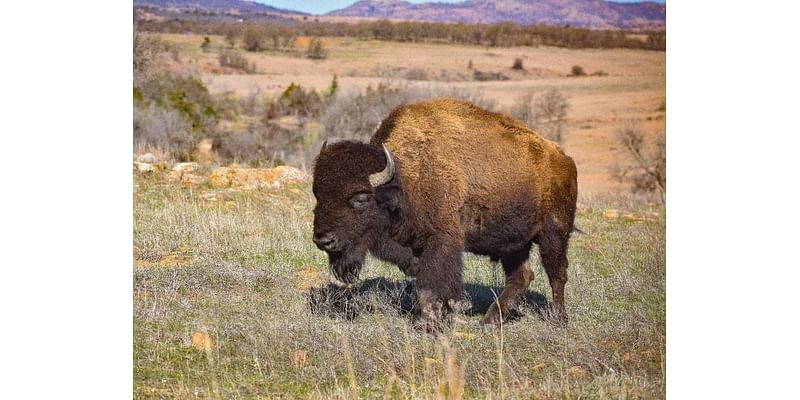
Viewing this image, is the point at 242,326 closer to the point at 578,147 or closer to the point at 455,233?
the point at 455,233

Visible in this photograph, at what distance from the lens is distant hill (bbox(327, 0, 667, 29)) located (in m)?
5.98

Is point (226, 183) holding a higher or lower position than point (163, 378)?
higher

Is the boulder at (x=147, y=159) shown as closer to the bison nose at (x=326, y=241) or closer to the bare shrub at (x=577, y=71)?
the bison nose at (x=326, y=241)

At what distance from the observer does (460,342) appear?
5.11 metres

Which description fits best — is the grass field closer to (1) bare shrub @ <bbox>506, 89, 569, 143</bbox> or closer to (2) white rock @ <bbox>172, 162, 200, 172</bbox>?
(2) white rock @ <bbox>172, 162, 200, 172</bbox>

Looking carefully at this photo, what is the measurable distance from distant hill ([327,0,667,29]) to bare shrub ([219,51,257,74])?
3.31 metres

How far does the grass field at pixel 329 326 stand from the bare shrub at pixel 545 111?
1.33 metres

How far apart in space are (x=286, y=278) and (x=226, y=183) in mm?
1500

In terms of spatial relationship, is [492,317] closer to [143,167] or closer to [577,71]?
[577,71]

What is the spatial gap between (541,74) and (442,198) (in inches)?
73.4

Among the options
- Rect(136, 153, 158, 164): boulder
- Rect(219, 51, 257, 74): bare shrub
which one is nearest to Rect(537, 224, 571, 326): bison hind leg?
Rect(136, 153, 158, 164): boulder

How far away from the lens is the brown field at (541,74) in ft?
19.6
